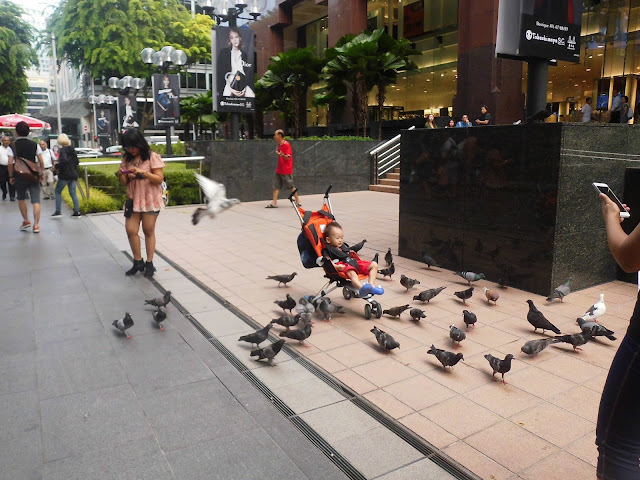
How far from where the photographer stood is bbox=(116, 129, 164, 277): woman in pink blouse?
21.4ft

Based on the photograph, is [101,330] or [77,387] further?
[101,330]

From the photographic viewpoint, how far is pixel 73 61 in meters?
33.4

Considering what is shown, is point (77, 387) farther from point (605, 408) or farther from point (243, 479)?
point (605, 408)

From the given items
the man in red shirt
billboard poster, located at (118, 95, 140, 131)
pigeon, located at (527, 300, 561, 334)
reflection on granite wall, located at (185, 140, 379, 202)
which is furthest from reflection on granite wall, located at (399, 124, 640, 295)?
billboard poster, located at (118, 95, 140, 131)

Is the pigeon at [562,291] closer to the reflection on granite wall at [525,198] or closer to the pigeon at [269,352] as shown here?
the reflection on granite wall at [525,198]

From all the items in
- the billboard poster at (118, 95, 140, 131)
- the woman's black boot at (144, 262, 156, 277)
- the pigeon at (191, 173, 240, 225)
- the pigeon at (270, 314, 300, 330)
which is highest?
the billboard poster at (118, 95, 140, 131)

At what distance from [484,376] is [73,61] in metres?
36.2

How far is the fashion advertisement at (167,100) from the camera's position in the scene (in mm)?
19531

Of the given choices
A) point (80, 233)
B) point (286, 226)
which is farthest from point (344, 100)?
point (80, 233)

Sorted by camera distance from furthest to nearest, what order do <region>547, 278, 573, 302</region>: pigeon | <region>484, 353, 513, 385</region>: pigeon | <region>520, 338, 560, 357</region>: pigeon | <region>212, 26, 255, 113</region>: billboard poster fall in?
<region>212, 26, 255, 113</region>: billboard poster < <region>547, 278, 573, 302</region>: pigeon < <region>520, 338, 560, 357</region>: pigeon < <region>484, 353, 513, 385</region>: pigeon

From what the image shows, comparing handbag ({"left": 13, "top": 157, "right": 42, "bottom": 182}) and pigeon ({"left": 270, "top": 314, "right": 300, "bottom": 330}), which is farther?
handbag ({"left": 13, "top": 157, "right": 42, "bottom": 182})

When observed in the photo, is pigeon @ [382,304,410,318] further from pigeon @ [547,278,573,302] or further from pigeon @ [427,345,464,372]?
pigeon @ [547,278,573,302]

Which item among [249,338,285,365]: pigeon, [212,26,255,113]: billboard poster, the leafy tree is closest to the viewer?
[249,338,285,365]: pigeon

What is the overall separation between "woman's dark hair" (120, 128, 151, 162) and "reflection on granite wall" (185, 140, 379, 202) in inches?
305
